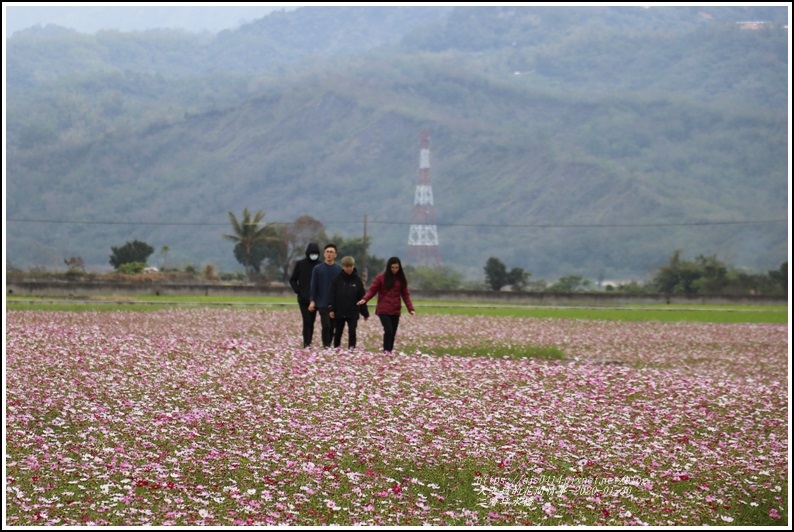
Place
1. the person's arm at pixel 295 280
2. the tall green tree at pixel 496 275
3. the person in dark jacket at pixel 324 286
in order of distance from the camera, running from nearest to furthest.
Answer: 1. the person in dark jacket at pixel 324 286
2. the person's arm at pixel 295 280
3. the tall green tree at pixel 496 275

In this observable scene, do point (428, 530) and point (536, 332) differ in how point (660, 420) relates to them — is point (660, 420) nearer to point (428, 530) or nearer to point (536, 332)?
point (428, 530)

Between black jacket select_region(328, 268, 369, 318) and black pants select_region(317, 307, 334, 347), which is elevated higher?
black jacket select_region(328, 268, 369, 318)

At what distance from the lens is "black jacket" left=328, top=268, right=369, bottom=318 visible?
19.7 metres

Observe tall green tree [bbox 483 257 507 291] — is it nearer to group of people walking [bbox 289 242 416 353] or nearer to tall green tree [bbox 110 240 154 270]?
tall green tree [bbox 110 240 154 270]

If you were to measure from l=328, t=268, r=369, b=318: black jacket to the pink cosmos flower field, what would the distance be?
47.5 inches

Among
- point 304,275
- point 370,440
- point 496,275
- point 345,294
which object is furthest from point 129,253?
point 370,440

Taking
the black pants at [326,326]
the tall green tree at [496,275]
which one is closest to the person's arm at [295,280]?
the black pants at [326,326]

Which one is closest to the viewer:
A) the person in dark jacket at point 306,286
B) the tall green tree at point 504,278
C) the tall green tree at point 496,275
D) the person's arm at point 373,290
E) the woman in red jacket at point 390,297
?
the person's arm at point 373,290

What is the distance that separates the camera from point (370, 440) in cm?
1196

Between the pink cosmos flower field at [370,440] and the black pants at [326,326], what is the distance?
40.1 inches

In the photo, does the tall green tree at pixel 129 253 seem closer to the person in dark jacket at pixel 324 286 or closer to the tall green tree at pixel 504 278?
the tall green tree at pixel 504 278

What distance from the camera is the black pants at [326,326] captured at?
19938 millimetres

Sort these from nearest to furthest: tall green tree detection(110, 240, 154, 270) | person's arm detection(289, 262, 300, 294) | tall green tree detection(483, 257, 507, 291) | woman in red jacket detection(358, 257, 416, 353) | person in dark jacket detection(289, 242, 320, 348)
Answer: woman in red jacket detection(358, 257, 416, 353), person in dark jacket detection(289, 242, 320, 348), person's arm detection(289, 262, 300, 294), tall green tree detection(483, 257, 507, 291), tall green tree detection(110, 240, 154, 270)

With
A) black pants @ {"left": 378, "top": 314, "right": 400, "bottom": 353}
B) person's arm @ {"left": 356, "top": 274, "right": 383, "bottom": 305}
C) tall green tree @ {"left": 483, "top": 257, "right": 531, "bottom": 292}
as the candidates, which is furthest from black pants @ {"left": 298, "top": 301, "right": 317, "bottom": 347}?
tall green tree @ {"left": 483, "top": 257, "right": 531, "bottom": 292}
